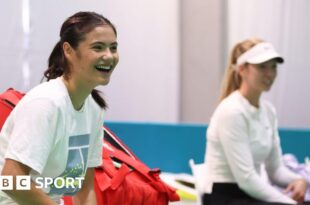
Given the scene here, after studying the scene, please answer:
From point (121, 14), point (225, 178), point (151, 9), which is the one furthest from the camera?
point (151, 9)

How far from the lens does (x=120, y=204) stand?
1785 mm

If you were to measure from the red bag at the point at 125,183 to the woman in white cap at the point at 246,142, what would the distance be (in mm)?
257

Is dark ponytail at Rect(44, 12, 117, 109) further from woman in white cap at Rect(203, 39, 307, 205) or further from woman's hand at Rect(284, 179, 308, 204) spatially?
woman's hand at Rect(284, 179, 308, 204)

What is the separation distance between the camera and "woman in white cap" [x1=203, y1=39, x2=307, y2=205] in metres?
2.02

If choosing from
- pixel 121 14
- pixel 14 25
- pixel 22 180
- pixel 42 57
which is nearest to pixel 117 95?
pixel 121 14

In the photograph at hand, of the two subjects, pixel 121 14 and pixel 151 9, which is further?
pixel 151 9

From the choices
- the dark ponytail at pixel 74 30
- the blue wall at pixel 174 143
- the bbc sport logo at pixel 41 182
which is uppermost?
the dark ponytail at pixel 74 30

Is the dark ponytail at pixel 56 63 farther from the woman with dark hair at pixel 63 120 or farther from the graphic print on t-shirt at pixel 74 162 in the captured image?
the graphic print on t-shirt at pixel 74 162

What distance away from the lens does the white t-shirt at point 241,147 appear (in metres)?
2.02

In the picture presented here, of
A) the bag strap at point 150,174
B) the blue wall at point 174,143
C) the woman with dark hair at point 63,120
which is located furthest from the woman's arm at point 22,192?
the blue wall at point 174,143

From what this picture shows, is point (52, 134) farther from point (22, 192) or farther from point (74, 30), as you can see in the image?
point (74, 30)

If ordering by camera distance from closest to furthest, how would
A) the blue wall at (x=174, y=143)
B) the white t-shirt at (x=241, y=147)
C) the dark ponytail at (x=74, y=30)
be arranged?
1. the dark ponytail at (x=74, y=30)
2. the white t-shirt at (x=241, y=147)
3. the blue wall at (x=174, y=143)

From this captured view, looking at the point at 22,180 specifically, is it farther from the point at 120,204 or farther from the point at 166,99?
the point at 166,99

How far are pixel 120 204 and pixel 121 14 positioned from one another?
1180 millimetres
